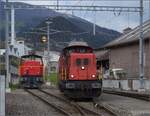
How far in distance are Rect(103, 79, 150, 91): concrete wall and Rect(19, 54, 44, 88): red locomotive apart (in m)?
7.33

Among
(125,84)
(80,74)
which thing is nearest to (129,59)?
(125,84)

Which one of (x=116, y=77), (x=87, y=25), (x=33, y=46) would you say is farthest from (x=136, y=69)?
(x=33, y=46)

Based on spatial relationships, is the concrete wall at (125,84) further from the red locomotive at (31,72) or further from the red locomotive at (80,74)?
the red locomotive at (80,74)

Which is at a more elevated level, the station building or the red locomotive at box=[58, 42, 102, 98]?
the station building

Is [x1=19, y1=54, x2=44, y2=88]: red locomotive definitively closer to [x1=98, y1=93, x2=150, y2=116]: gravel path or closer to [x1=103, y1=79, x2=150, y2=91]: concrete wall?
[x1=103, y1=79, x2=150, y2=91]: concrete wall

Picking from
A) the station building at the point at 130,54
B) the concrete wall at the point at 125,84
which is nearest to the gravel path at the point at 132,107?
the concrete wall at the point at 125,84

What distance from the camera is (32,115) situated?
68.7 feet

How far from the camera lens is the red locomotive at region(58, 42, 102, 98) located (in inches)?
1150

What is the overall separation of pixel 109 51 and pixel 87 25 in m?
26.9

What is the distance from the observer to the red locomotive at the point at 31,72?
5366cm

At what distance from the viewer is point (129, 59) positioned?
5816cm

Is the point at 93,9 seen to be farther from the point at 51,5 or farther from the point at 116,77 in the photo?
the point at 116,77

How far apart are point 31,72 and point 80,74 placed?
2453 centimetres

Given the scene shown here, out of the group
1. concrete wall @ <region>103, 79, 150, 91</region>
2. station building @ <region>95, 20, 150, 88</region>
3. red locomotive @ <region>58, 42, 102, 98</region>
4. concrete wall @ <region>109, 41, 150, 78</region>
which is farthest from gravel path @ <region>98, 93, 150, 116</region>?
concrete wall @ <region>109, 41, 150, 78</region>
